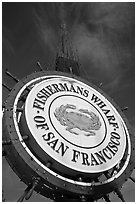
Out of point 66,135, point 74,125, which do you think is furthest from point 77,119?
point 66,135

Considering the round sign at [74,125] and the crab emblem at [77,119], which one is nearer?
the round sign at [74,125]

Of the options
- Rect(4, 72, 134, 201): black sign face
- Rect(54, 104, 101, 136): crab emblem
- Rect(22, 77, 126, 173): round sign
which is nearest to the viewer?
Rect(4, 72, 134, 201): black sign face

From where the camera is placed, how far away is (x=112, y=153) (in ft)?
42.4

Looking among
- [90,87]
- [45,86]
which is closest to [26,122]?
[45,86]

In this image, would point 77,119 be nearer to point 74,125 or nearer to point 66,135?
point 74,125

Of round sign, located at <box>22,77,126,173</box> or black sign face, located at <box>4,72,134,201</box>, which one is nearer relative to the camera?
black sign face, located at <box>4,72,134,201</box>

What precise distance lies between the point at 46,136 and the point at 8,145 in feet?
4.90

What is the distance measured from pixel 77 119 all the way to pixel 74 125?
50cm

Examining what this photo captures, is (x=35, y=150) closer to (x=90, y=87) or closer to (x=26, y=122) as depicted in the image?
(x=26, y=122)

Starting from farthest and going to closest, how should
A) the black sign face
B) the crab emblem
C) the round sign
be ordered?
the crab emblem < the round sign < the black sign face

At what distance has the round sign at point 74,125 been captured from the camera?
38.1 ft

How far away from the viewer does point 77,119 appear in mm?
13516

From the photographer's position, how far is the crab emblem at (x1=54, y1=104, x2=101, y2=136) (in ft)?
42.3

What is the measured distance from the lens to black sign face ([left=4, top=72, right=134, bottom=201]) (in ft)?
36.1
